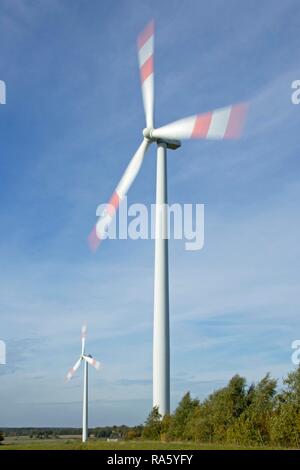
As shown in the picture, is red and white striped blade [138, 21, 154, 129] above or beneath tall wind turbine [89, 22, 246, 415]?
above

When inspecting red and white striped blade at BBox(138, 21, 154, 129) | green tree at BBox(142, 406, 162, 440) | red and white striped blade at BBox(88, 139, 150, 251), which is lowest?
green tree at BBox(142, 406, 162, 440)

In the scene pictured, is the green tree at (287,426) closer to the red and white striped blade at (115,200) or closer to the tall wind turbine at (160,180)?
the tall wind turbine at (160,180)

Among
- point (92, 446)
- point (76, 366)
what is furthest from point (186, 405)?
point (76, 366)

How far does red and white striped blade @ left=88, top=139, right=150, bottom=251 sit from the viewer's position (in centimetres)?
5850

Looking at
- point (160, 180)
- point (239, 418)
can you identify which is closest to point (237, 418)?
point (239, 418)

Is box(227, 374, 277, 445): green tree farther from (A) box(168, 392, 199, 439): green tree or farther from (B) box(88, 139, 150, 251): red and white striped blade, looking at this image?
(B) box(88, 139, 150, 251): red and white striped blade

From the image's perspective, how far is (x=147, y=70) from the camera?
60312 mm

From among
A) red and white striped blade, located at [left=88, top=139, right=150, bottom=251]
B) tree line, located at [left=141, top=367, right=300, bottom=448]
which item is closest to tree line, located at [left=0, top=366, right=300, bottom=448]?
tree line, located at [left=141, top=367, right=300, bottom=448]

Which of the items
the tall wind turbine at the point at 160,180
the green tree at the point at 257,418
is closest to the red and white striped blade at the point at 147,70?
the tall wind turbine at the point at 160,180

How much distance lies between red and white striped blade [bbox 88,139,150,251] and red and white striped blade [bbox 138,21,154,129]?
15.4 feet

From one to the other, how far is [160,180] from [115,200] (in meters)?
4.81

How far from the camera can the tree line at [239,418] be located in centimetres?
4788
